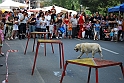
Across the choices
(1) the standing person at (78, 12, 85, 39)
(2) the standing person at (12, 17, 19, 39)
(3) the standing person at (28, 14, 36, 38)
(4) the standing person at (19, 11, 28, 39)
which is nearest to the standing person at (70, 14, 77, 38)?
(1) the standing person at (78, 12, 85, 39)

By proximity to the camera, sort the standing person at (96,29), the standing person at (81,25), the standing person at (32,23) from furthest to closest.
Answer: the standing person at (81,25) < the standing person at (96,29) < the standing person at (32,23)

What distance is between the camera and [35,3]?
107m

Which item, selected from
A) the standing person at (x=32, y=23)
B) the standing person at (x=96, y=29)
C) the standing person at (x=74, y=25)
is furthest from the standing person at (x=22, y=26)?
the standing person at (x=96, y=29)

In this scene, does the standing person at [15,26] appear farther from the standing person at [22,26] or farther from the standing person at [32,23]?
the standing person at [32,23]

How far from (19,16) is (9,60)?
10592mm

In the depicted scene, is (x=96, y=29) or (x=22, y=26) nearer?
(x=22, y=26)

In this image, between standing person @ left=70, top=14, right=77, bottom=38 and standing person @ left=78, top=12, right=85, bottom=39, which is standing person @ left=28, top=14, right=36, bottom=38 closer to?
standing person @ left=70, top=14, right=77, bottom=38

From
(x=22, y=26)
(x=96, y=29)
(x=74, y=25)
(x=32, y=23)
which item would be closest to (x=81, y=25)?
(x=74, y=25)

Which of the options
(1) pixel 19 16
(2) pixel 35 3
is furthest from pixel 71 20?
(2) pixel 35 3

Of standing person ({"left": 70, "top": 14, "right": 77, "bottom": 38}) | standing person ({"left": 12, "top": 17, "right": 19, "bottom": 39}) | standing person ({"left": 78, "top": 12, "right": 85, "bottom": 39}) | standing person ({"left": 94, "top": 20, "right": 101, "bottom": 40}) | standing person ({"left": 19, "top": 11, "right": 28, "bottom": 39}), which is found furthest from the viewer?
standing person ({"left": 70, "top": 14, "right": 77, "bottom": 38})

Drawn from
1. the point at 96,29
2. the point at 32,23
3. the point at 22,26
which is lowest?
the point at 96,29

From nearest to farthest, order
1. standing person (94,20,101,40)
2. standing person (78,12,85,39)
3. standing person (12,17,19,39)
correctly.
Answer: standing person (12,17,19,39), standing person (94,20,101,40), standing person (78,12,85,39)

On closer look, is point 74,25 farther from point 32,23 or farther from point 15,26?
point 15,26

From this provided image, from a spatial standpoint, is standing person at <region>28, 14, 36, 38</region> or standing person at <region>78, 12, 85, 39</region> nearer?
standing person at <region>28, 14, 36, 38</region>
